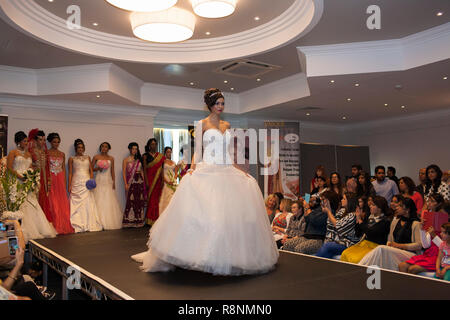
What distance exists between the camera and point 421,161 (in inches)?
390

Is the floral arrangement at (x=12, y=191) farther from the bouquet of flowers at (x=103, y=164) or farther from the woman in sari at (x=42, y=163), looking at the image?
the bouquet of flowers at (x=103, y=164)

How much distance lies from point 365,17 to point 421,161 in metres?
6.39

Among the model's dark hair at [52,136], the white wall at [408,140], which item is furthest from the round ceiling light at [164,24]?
the white wall at [408,140]

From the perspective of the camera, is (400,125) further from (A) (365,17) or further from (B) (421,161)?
(A) (365,17)

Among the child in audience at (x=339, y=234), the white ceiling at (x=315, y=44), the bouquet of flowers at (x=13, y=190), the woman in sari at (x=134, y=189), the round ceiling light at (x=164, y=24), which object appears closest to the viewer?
the child in audience at (x=339, y=234)

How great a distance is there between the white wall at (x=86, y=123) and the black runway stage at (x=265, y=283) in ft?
13.8

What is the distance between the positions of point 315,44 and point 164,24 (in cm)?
234

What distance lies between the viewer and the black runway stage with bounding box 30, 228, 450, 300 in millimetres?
2541

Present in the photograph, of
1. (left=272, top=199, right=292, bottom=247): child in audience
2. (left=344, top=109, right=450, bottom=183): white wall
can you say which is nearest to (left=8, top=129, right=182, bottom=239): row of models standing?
(left=272, top=199, right=292, bottom=247): child in audience

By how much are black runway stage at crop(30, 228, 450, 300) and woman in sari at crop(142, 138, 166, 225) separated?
4.03 metres

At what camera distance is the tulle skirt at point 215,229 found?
2.87 meters

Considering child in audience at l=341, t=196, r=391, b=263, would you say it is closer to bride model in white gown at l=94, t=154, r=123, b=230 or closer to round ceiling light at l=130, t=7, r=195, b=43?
round ceiling light at l=130, t=7, r=195, b=43
